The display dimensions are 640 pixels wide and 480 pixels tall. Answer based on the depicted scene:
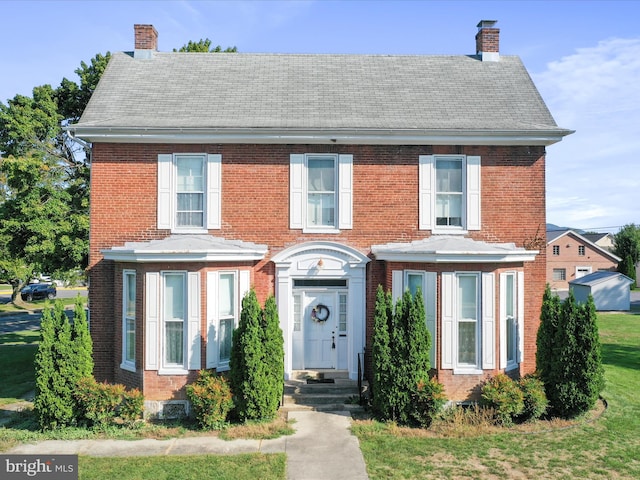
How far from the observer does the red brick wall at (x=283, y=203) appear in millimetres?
12055

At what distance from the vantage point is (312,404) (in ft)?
36.6

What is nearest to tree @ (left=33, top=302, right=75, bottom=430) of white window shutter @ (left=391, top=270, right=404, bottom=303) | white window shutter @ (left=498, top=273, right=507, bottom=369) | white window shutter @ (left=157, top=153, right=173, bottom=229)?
white window shutter @ (left=157, top=153, right=173, bottom=229)

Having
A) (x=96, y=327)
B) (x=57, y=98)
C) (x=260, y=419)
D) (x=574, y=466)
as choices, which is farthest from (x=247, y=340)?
(x=57, y=98)

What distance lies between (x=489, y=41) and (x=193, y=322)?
12735 mm

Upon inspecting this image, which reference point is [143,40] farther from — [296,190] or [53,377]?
[53,377]

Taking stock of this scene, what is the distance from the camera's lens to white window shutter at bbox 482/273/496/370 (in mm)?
10781

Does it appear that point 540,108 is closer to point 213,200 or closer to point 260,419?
point 213,200

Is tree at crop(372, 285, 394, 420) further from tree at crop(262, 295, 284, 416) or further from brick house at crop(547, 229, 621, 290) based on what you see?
brick house at crop(547, 229, 621, 290)

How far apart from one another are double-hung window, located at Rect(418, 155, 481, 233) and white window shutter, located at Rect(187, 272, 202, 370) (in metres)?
5.92

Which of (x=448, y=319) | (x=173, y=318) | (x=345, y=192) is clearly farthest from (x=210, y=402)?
(x=345, y=192)

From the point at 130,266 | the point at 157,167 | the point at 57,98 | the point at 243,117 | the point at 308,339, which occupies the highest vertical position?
the point at 57,98

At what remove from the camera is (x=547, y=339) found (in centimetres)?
1081

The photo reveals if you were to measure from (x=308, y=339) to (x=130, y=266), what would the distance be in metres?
4.86

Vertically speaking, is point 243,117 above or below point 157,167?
above
